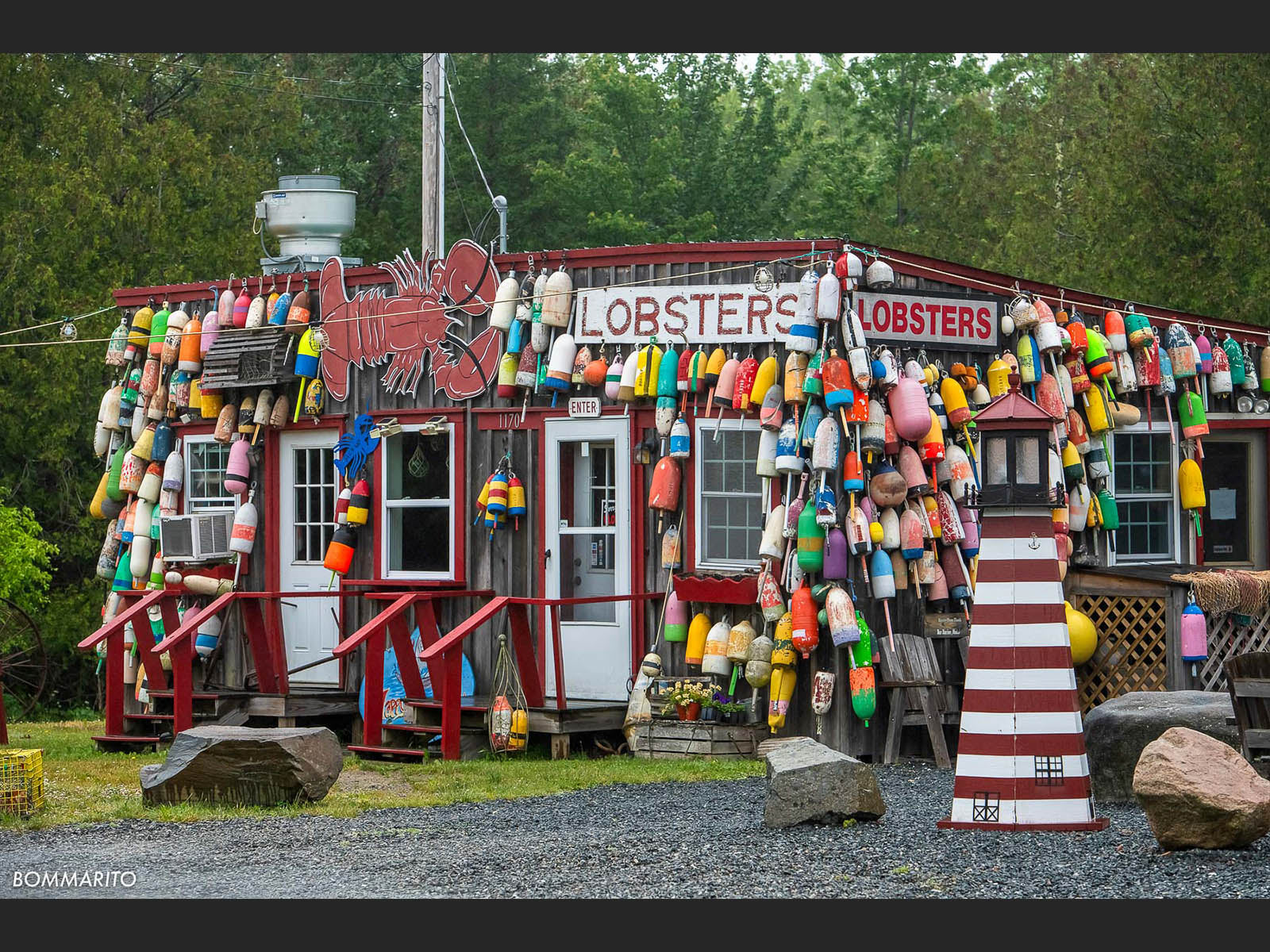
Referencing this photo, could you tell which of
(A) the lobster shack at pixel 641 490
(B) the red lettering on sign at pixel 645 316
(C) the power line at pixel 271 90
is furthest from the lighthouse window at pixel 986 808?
(C) the power line at pixel 271 90

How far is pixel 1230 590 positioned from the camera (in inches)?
559

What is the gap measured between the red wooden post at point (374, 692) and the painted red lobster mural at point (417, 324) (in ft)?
7.62

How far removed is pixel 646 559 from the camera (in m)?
14.4

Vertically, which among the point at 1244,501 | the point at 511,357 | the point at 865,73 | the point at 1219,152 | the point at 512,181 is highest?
the point at 865,73

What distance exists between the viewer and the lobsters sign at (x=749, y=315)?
44.8ft

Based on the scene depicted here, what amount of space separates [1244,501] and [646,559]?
5693 mm

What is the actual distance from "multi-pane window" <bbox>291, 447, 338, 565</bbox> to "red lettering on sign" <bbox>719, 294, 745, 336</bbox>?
4.03m

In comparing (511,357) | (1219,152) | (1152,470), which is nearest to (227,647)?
(511,357)

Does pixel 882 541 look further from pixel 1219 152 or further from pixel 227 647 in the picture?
pixel 1219 152

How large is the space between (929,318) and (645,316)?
2159 millimetres

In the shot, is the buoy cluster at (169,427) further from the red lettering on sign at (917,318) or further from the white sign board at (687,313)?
the red lettering on sign at (917,318)

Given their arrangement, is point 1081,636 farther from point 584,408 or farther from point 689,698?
point 584,408

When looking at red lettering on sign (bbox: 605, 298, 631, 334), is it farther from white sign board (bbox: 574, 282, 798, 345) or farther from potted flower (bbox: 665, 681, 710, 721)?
potted flower (bbox: 665, 681, 710, 721)

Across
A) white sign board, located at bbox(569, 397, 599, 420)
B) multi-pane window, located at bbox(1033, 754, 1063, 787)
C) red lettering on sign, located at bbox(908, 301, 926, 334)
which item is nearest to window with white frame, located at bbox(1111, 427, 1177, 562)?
red lettering on sign, located at bbox(908, 301, 926, 334)
